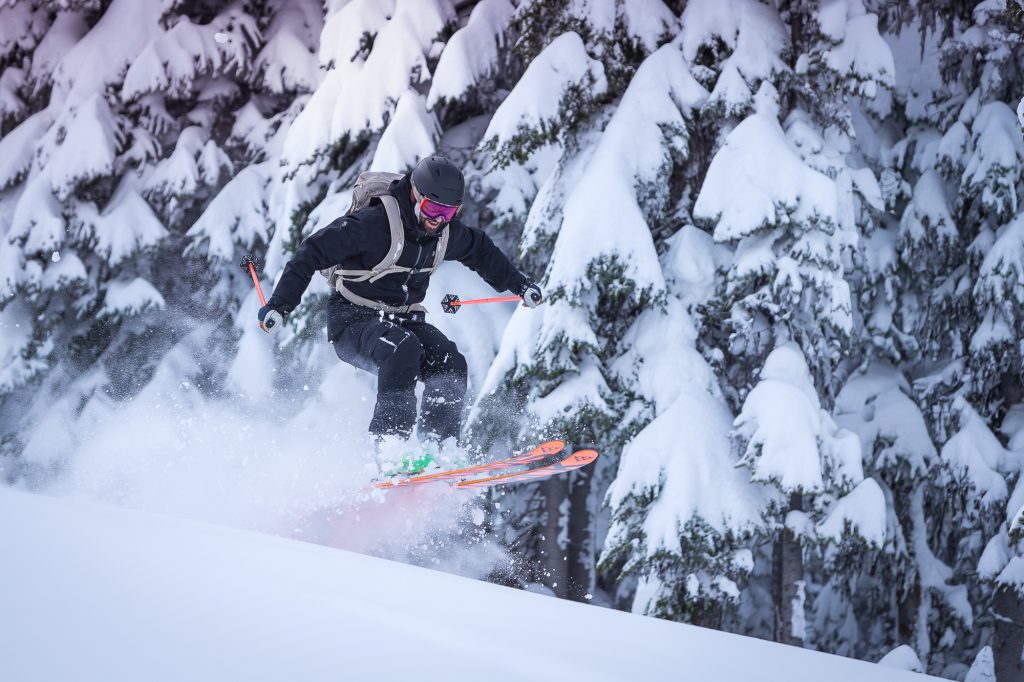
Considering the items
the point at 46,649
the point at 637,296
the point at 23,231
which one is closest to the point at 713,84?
the point at 637,296

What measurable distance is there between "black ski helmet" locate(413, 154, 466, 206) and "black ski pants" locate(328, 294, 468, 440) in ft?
3.46

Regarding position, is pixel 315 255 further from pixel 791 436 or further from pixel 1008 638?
pixel 1008 638

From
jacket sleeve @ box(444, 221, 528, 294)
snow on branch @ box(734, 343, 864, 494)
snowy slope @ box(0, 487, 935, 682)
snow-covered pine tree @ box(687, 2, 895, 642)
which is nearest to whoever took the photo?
snowy slope @ box(0, 487, 935, 682)

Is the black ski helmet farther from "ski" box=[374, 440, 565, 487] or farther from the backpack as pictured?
"ski" box=[374, 440, 565, 487]

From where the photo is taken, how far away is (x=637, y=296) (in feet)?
26.7

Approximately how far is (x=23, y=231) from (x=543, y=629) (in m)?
13.0

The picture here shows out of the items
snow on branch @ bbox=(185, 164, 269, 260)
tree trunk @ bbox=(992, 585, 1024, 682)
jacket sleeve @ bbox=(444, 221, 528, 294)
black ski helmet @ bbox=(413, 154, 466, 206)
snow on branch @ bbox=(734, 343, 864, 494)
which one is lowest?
tree trunk @ bbox=(992, 585, 1024, 682)

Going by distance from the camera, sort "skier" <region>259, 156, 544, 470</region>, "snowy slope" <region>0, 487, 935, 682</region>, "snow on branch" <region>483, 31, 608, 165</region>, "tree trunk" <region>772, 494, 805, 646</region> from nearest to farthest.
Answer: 1. "snowy slope" <region>0, 487, 935, 682</region>
2. "skier" <region>259, 156, 544, 470</region>
3. "snow on branch" <region>483, 31, 608, 165</region>
4. "tree trunk" <region>772, 494, 805, 646</region>

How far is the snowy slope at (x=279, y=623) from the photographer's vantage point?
5.72ft

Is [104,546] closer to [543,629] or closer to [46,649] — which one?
[46,649]

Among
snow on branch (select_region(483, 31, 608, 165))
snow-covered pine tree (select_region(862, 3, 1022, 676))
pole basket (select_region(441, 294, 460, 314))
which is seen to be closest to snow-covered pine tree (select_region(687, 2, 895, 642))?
snow on branch (select_region(483, 31, 608, 165))

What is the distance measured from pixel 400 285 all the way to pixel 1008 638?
816 centimetres

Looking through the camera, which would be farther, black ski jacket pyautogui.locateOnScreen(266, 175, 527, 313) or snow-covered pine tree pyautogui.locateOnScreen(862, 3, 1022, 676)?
snow-covered pine tree pyautogui.locateOnScreen(862, 3, 1022, 676)

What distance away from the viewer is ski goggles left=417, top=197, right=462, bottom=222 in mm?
5961
